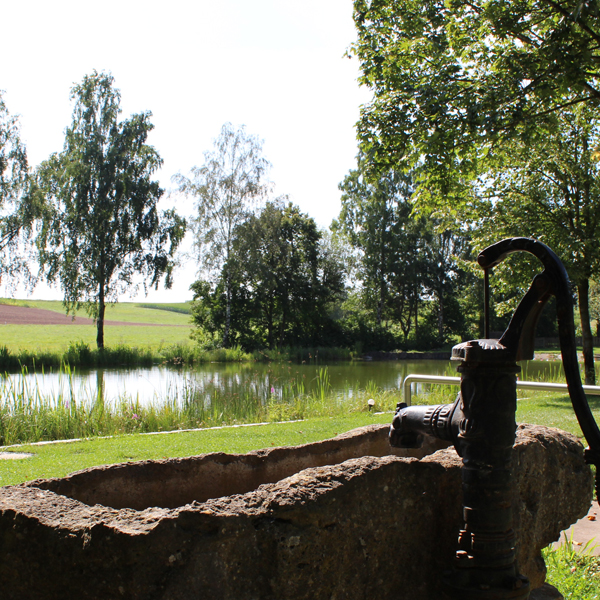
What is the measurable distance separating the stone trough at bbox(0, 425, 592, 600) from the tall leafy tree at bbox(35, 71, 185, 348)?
93.9ft

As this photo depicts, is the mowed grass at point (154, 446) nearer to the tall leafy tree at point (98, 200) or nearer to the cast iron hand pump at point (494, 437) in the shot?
the cast iron hand pump at point (494, 437)

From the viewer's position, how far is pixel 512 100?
29.9 feet

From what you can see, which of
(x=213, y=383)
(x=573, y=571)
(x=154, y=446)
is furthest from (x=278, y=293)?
(x=573, y=571)

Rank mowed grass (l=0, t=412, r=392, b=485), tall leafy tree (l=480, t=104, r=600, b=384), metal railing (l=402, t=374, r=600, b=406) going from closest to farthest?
metal railing (l=402, t=374, r=600, b=406)
mowed grass (l=0, t=412, r=392, b=485)
tall leafy tree (l=480, t=104, r=600, b=384)

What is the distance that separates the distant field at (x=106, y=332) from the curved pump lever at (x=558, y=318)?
90.2 ft

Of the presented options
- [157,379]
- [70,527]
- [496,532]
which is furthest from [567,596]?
[157,379]

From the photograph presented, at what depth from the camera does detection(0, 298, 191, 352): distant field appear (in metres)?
38.1

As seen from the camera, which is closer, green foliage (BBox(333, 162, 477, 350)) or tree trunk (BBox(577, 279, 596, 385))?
tree trunk (BBox(577, 279, 596, 385))

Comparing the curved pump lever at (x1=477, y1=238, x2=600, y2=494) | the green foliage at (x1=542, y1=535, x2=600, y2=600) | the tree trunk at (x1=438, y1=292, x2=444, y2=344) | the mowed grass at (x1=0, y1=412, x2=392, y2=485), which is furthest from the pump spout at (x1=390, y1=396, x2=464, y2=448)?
the tree trunk at (x1=438, y1=292, x2=444, y2=344)

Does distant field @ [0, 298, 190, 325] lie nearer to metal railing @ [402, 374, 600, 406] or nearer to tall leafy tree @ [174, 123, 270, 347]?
tall leafy tree @ [174, 123, 270, 347]

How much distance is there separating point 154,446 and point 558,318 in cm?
552

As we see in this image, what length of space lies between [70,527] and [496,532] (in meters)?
1.47

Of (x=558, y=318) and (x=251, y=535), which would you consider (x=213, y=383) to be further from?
(x=558, y=318)

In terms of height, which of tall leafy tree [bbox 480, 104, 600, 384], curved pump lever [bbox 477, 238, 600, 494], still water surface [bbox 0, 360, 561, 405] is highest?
tall leafy tree [bbox 480, 104, 600, 384]
